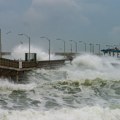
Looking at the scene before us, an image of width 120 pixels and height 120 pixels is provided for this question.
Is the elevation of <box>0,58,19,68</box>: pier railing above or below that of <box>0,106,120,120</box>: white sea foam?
above

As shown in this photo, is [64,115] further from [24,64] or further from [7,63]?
[24,64]

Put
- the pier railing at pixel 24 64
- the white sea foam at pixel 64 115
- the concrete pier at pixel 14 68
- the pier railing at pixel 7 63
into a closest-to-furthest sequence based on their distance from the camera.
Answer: the white sea foam at pixel 64 115, the concrete pier at pixel 14 68, the pier railing at pixel 7 63, the pier railing at pixel 24 64

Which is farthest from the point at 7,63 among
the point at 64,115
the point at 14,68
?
the point at 64,115

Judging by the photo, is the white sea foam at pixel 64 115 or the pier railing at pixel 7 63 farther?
the pier railing at pixel 7 63

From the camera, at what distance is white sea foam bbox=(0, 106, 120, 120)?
813 inches

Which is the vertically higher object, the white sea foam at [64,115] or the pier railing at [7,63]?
the pier railing at [7,63]

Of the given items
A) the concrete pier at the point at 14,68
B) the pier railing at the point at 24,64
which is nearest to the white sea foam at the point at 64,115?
the concrete pier at the point at 14,68

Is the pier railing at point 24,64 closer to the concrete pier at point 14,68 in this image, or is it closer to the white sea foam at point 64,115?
the concrete pier at point 14,68

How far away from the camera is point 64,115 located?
21281mm

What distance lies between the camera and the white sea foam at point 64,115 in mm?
20652

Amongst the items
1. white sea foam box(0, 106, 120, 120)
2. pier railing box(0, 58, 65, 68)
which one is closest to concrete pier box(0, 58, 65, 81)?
pier railing box(0, 58, 65, 68)

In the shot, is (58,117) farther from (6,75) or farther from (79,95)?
(6,75)

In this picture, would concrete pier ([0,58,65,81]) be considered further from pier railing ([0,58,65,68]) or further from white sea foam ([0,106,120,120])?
white sea foam ([0,106,120,120])

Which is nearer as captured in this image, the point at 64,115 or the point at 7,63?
the point at 64,115
